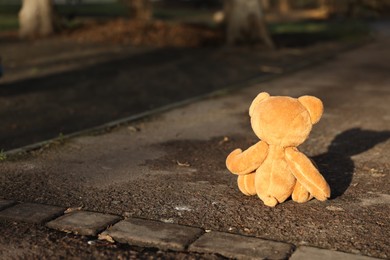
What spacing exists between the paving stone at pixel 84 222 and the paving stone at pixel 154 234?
0.29 ft

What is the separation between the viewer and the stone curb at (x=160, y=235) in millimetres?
3943

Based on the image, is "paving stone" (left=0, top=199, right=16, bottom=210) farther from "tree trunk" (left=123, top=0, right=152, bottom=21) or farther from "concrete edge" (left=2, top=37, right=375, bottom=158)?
"tree trunk" (left=123, top=0, right=152, bottom=21)

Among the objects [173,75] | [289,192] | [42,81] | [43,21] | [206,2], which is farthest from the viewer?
[206,2]

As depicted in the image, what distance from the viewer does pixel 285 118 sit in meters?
4.79

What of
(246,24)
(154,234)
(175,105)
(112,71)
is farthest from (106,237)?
(246,24)

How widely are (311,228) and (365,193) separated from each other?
44.0 inches

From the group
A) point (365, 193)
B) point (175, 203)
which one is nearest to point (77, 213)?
point (175, 203)

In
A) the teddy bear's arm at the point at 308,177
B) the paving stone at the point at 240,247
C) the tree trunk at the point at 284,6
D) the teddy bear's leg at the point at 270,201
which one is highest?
the teddy bear's arm at the point at 308,177

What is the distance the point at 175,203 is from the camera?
196 inches

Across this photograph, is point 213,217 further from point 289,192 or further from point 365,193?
point 365,193

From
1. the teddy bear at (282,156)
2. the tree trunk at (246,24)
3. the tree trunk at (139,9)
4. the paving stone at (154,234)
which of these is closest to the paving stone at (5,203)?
the paving stone at (154,234)

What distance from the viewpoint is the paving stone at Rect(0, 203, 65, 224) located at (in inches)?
179

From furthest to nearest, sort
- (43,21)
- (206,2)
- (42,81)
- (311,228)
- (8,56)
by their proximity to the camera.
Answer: (206,2), (43,21), (8,56), (42,81), (311,228)

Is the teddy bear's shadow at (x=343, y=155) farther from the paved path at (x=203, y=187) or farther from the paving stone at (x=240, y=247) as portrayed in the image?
the paving stone at (x=240, y=247)
